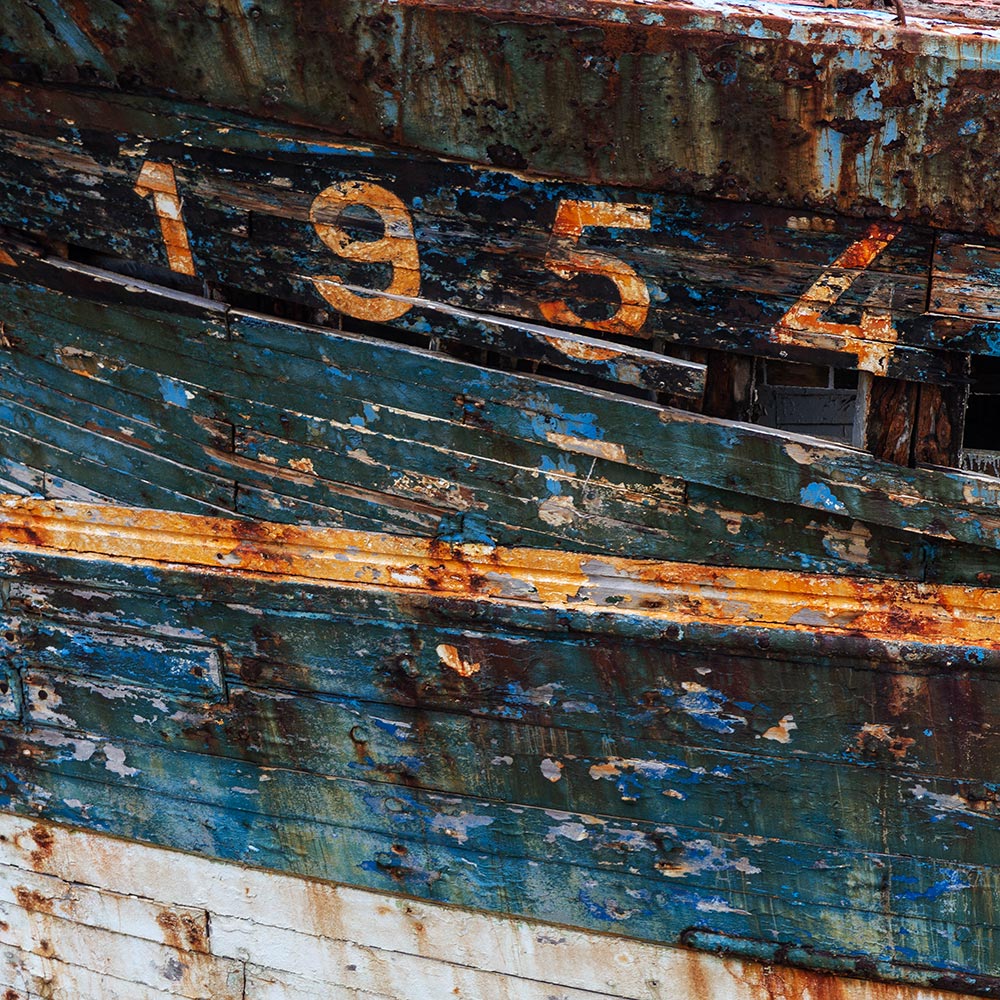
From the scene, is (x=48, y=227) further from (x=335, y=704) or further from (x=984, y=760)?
(x=984, y=760)

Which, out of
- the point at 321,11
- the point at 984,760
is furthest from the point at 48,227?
Result: the point at 984,760

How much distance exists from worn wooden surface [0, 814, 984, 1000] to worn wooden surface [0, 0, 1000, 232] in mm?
2075

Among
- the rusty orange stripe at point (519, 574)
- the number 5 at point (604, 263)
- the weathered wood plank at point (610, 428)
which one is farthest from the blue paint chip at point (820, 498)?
the number 5 at point (604, 263)

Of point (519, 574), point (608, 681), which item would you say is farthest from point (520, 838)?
point (519, 574)

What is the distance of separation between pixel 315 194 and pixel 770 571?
4.95 feet

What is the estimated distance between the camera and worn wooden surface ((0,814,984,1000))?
3115 mm

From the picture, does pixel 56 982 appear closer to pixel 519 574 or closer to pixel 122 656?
pixel 122 656

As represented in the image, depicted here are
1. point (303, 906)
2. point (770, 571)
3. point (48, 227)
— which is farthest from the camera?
point (303, 906)

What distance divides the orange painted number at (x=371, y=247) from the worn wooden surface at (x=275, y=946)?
1.69 meters

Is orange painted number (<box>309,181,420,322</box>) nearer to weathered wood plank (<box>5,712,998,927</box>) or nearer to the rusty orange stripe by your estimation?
the rusty orange stripe

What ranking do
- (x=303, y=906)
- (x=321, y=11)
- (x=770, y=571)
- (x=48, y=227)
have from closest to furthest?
(x=321, y=11) → (x=770, y=571) → (x=48, y=227) → (x=303, y=906)

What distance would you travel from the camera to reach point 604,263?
9.06 ft

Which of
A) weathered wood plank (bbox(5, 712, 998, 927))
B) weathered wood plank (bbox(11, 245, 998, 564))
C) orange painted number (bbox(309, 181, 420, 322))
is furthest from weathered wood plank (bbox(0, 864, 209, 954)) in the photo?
orange painted number (bbox(309, 181, 420, 322))

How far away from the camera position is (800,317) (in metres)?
2.69
